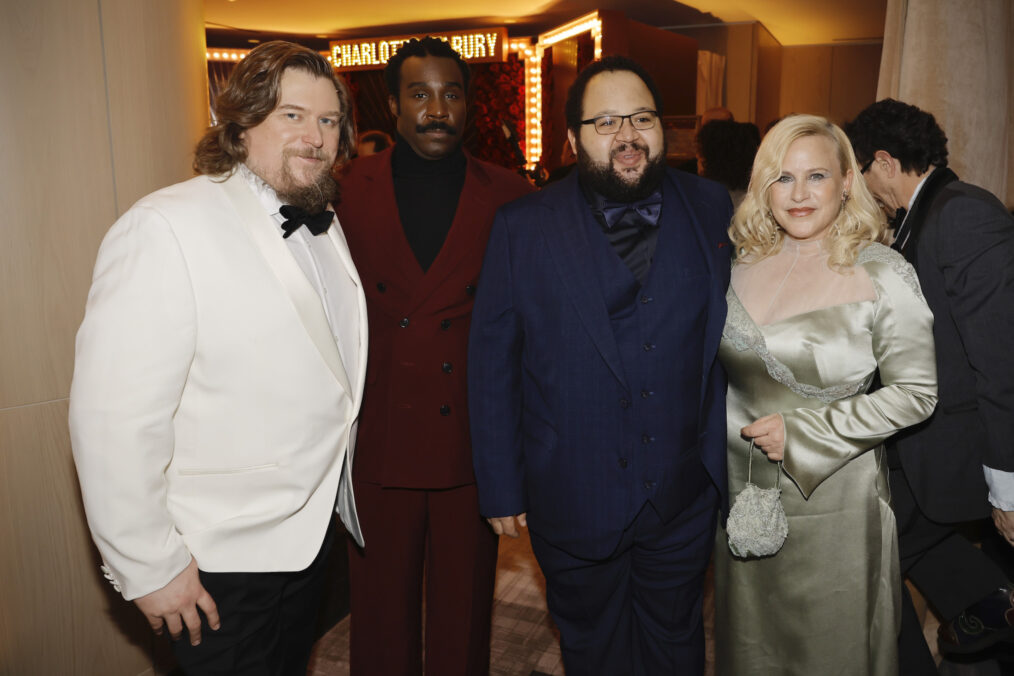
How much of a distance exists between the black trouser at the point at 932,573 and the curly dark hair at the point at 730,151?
7.15 ft

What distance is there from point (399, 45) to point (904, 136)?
8.29m

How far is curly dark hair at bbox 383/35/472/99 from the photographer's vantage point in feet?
7.42

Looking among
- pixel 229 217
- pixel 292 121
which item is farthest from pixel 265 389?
pixel 292 121

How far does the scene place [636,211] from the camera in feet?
6.52

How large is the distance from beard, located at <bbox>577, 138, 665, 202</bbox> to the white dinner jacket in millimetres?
853

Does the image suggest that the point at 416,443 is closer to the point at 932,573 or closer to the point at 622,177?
the point at 622,177

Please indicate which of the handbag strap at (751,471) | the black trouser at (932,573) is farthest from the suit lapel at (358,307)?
the black trouser at (932,573)

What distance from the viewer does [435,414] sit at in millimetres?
2152

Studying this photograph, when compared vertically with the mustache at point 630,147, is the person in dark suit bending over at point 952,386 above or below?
below

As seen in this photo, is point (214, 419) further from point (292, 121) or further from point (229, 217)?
point (292, 121)

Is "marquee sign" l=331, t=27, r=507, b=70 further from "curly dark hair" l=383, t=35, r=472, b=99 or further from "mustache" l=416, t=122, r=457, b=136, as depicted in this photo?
"mustache" l=416, t=122, r=457, b=136

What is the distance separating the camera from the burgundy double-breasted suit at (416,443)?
214 cm

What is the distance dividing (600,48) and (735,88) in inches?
102

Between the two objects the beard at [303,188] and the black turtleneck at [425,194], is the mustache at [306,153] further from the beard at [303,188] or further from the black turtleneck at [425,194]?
the black turtleneck at [425,194]
